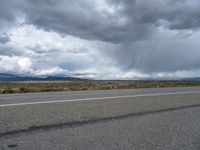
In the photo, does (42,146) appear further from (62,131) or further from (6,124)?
(6,124)

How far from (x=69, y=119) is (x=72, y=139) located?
1.74 m

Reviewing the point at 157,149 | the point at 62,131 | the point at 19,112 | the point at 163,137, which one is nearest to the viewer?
the point at 157,149

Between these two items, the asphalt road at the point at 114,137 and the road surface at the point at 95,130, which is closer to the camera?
the asphalt road at the point at 114,137

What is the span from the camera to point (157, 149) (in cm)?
372

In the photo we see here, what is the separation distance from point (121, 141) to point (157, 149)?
0.64m

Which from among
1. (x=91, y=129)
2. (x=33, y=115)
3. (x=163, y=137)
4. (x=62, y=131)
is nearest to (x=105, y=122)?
(x=91, y=129)

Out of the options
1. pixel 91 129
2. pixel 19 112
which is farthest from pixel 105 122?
pixel 19 112

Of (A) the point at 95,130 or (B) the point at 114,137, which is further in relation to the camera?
(A) the point at 95,130

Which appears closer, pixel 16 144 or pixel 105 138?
pixel 16 144

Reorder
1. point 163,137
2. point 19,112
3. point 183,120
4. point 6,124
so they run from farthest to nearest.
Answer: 1. point 19,112
2. point 183,120
3. point 6,124
4. point 163,137

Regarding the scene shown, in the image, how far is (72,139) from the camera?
164 inches

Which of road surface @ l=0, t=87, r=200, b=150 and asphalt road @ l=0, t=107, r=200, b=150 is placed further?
road surface @ l=0, t=87, r=200, b=150

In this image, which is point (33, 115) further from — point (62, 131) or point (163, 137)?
point (163, 137)

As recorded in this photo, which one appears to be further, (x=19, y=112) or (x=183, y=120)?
(x=19, y=112)
